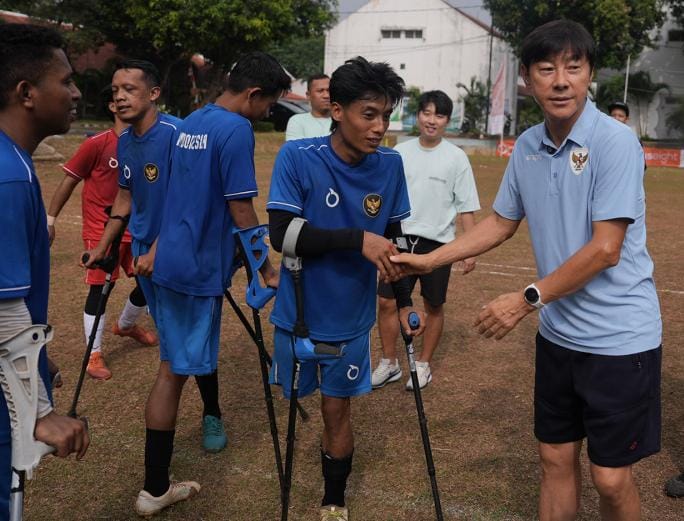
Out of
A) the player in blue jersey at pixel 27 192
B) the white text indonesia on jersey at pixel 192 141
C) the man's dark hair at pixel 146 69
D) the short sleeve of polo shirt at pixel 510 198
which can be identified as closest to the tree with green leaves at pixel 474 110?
the man's dark hair at pixel 146 69

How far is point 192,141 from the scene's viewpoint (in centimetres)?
417

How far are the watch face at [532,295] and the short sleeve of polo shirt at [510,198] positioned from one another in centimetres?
65

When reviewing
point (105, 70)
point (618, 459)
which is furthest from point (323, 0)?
point (618, 459)

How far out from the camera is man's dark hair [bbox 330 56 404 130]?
11.5 feet

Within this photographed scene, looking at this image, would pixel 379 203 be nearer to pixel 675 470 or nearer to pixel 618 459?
pixel 618 459

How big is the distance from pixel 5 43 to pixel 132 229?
111 inches

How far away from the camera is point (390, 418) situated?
215 inches

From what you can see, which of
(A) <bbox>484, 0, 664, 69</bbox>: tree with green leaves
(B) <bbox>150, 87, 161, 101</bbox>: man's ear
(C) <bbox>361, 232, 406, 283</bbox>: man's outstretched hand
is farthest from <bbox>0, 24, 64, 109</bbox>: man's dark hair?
(A) <bbox>484, 0, 664, 69</bbox>: tree with green leaves

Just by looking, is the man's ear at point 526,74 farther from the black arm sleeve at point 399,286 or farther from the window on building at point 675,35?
the window on building at point 675,35

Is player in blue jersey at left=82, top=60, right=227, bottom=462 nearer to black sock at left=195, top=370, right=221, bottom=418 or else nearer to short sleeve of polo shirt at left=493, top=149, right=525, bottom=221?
black sock at left=195, top=370, right=221, bottom=418

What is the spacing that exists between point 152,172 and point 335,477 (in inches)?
92.0

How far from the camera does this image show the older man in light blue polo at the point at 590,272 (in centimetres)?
299

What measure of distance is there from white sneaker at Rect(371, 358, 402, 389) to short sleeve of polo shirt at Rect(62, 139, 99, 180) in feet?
9.72

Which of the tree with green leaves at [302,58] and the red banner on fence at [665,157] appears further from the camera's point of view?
the tree with green leaves at [302,58]
